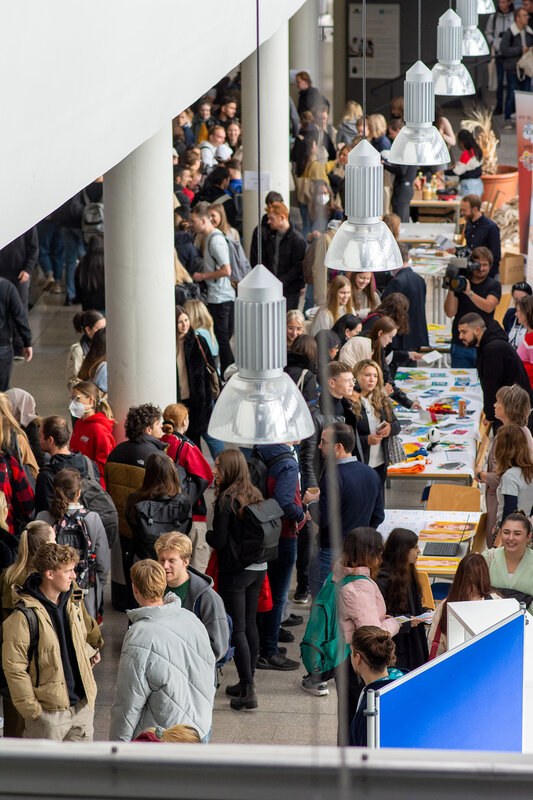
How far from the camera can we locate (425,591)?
573cm

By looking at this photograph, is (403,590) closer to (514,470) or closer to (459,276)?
(514,470)

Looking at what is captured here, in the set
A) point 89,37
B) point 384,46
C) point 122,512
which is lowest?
point 122,512

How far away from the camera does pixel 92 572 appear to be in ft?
18.1

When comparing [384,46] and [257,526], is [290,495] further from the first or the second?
[384,46]

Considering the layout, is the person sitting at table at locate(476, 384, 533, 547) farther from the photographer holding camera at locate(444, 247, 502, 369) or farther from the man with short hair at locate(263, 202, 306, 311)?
the man with short hair at locate(263, 202, 306, 311)

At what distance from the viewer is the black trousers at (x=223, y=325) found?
960 cm

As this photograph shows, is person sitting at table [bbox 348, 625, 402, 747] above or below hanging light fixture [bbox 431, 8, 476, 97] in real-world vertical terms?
below

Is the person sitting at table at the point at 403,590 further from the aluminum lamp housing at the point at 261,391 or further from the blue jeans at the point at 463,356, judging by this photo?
the blue jeans at the point at 463,356

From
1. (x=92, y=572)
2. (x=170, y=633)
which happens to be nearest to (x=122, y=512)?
(x=92, y=572)

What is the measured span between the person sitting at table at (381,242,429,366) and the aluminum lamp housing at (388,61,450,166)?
76.3 inches

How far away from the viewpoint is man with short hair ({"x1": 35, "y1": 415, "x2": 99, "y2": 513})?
5684 millimetres

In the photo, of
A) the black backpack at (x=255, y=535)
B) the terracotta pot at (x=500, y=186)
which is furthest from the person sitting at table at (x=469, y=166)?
the black backpack at (x=255, y=535)

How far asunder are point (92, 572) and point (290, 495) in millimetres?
1034

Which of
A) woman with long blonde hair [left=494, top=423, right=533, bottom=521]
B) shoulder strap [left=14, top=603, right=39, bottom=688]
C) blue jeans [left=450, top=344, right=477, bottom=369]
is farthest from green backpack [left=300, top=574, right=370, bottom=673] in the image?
blue jeans [left=450, top=344, right=477, bottom=369]
